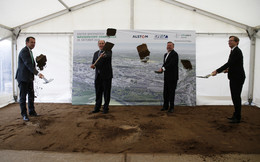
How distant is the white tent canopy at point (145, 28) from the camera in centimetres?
478

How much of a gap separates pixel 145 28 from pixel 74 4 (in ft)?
6.51

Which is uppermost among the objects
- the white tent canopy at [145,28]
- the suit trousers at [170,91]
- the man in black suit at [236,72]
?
the white tent canopy at [145,28]

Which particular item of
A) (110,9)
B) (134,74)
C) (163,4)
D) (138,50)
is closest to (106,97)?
(134,74)

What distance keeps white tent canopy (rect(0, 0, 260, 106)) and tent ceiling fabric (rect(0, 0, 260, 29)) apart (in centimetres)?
5

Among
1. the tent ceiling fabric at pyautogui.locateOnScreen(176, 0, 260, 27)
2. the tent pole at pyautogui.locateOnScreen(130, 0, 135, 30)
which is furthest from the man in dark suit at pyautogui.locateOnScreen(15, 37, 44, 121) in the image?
the tent ceiling fabric at pyautogui.locateOnScreen(176, 0, 260, 27)

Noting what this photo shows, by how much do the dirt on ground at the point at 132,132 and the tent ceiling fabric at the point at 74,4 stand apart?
7.32ft

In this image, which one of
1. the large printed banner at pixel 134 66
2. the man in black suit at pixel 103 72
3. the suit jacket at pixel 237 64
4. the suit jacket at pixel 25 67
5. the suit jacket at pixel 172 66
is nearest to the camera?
the suit jacket at pixel 237 64

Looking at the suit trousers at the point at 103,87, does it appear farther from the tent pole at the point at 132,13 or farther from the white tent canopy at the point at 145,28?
the tent pole at the point at 132,13

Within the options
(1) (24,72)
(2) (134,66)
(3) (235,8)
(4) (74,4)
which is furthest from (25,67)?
(3) (235,8)

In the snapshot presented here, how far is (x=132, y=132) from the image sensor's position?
2771 millimetres

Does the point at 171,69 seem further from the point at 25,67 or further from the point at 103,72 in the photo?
the point at 25,67

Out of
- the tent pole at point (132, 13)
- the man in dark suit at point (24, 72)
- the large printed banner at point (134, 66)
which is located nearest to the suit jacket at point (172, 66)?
the large printed banner at point (134, 66)

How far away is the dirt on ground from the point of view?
222 centimetres

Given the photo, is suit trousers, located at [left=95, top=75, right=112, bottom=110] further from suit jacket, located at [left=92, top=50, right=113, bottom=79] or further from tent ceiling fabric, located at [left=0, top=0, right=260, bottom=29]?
tent ceiling fabric, located at [left=0, top=0, right=260, bottom=29]
